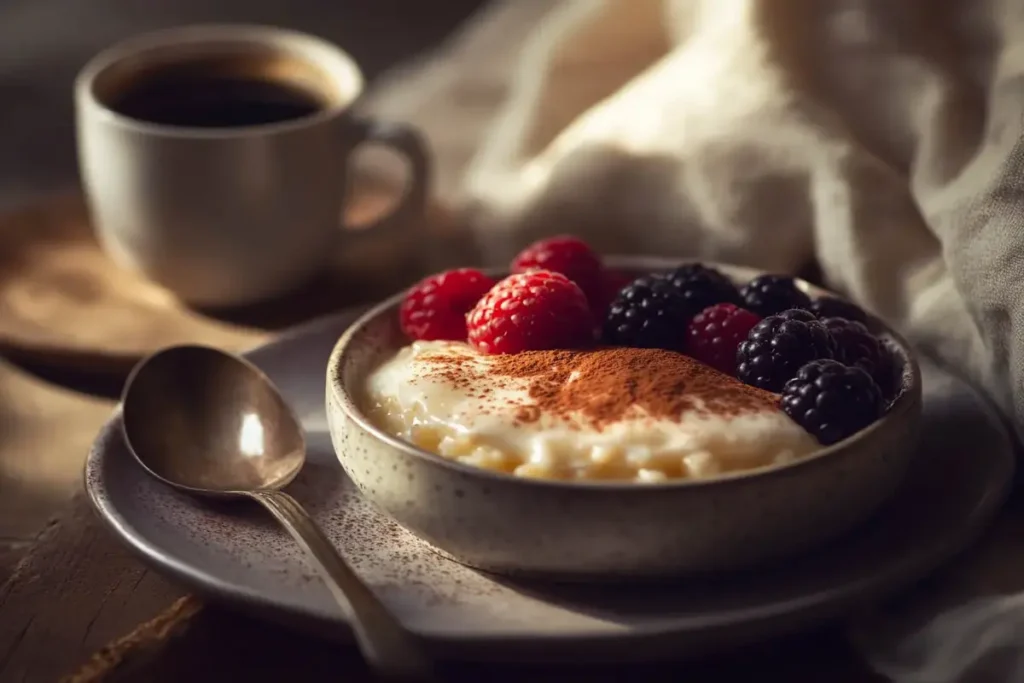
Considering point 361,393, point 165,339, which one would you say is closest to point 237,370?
point 361,393

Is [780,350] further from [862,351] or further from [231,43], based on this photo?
[231,43]

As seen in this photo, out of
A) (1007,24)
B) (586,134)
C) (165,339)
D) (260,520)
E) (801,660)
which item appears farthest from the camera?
(586,134)

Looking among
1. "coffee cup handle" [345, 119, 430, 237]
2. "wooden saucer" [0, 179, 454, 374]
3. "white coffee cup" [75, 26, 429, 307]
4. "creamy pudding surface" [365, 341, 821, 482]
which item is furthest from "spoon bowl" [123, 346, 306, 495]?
"coffee cup handle" [345, 119, 430, 237]

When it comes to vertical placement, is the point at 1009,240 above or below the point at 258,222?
above

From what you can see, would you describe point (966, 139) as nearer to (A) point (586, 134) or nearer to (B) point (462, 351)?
(A) point (586, 134)

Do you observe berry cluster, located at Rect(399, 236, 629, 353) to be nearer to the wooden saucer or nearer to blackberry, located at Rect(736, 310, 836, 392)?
blackberry, located at Rect(736, 310, 836, 392)

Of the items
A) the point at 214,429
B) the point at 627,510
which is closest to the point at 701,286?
the point at 627,510
